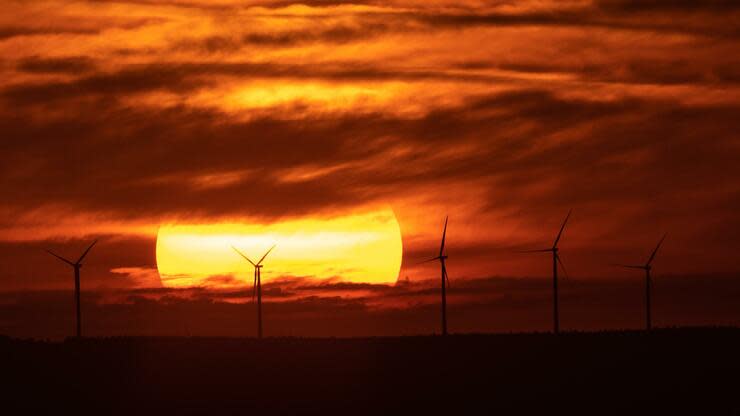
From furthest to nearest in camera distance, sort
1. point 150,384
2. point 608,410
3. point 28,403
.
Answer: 1. point 150,384
2. point 28,403
3. point 608,410

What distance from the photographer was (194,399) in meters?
165

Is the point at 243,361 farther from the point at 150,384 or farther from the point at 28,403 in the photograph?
the point at 28,403

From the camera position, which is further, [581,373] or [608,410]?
[581,373]

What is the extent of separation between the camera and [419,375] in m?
176

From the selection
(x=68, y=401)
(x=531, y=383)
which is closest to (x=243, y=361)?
(x=68, y=401)

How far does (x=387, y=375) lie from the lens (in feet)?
580

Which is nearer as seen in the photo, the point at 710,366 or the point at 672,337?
the point at 710,366

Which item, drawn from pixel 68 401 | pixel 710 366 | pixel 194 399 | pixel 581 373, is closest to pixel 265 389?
pixel 194 399

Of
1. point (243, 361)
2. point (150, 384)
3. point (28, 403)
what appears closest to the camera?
point (28, 403)

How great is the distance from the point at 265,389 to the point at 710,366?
50443 millimetres

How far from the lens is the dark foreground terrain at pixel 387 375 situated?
517ft

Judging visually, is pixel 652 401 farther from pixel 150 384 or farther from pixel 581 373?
pixel 150 384

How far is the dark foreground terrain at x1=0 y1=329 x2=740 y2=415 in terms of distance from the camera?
15762 centimetres

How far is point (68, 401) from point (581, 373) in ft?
190
